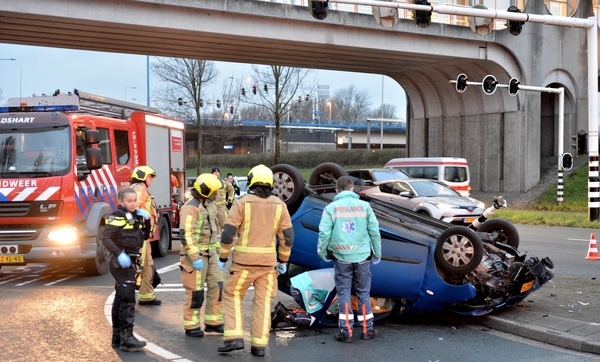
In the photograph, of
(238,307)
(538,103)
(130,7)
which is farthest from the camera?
(538,103)

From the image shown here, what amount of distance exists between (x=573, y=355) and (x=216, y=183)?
3.87 m

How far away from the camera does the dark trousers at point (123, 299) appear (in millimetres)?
6957

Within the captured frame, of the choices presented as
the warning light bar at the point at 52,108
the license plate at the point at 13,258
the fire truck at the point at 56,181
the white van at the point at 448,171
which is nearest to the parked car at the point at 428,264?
the fire truck at the point at 56,181

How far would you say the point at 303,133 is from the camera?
300 ft

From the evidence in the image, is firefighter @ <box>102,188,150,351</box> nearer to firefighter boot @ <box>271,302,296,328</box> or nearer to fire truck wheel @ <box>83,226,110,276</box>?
firefighter boot @ <box>271,302,296,328</box>

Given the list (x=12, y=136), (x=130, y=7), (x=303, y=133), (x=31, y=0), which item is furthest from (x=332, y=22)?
(x=303, y=133)

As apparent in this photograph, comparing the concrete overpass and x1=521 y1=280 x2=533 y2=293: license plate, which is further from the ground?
the concrete overpass

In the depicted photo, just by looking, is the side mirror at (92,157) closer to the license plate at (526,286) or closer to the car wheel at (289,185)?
the car wheel at (289,185)

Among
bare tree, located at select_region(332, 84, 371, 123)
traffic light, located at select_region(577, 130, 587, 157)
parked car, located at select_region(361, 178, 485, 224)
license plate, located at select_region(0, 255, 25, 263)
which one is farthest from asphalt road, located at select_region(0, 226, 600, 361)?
bare tree, located at select_region(332, 84, 371, 123)

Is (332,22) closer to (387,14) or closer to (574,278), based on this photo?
(387,14)

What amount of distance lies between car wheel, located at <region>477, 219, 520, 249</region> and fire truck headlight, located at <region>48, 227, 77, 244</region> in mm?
6371

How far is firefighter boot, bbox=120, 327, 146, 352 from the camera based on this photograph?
6.84 m

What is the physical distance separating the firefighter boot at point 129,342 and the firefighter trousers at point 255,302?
92 centimetres

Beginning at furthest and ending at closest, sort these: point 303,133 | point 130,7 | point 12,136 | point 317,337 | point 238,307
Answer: point 303,133 → point 130,7 → point 12,136 → point 317,337 → point 238,307
